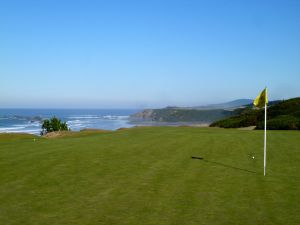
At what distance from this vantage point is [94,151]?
19125mm

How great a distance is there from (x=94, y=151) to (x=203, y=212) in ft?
34.8

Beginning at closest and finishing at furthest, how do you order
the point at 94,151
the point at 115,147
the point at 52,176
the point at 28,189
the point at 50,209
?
the point at 50,209 < the point at 28,189 < the point at 52,176 < the point at 94,151 < the point at 115,147

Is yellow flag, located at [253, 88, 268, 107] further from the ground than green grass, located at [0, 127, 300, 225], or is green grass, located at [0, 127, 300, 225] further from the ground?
yellow flag, located at [253, 88, 268, 107]

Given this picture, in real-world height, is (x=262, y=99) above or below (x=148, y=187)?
above

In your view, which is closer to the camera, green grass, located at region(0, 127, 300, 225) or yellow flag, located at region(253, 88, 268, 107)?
green grass, located at region(0, 127, 300, 225)

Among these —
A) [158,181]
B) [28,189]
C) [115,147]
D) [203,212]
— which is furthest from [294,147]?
[28,189]

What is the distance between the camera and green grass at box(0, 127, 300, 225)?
9.01 meters

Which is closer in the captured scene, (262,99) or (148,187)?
(148,187)

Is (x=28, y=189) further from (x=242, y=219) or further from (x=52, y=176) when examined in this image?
(x=242, y=219)

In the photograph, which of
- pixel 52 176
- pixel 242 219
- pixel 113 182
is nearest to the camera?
pixel 242 219

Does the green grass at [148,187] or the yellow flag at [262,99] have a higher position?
the yellow flag at [262,99]

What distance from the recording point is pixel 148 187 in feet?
38.0

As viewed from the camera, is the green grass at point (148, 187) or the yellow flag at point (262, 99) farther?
the yellow flag at point (262, 99)

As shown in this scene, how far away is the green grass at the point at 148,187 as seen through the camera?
9.01 meters
